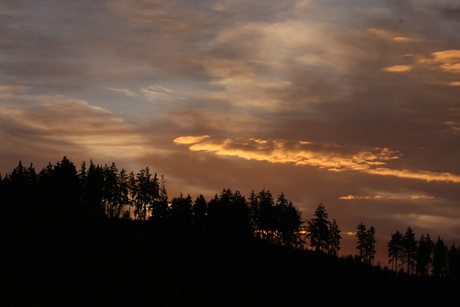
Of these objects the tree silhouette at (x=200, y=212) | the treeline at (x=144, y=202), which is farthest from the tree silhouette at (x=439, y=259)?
the tree silhouette at (x=200, y=212)

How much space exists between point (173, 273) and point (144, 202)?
5828 centimetres

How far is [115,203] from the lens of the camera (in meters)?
122

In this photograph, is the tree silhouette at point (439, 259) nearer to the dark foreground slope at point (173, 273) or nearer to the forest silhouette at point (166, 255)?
the forest silhouette at point (166, 255)

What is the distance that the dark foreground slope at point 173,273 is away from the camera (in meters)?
44.3

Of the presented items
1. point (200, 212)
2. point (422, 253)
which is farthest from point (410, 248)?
point (200, 212)

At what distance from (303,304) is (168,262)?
26868 millimetres

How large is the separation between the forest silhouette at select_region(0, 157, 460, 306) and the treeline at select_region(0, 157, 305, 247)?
0.31 meters

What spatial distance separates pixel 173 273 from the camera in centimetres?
6894

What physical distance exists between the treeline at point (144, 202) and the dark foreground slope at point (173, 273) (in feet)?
20.3

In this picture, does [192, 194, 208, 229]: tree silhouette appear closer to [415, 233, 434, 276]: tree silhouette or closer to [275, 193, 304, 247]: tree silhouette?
[275, 193, 304, 247]: tree silhouette

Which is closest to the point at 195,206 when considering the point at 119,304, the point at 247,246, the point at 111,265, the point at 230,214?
the point at 230,214

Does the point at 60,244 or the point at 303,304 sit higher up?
the point at 60,244

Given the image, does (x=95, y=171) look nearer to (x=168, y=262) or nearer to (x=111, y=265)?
(x=168, y=262)

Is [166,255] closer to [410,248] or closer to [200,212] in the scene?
[200,212]
